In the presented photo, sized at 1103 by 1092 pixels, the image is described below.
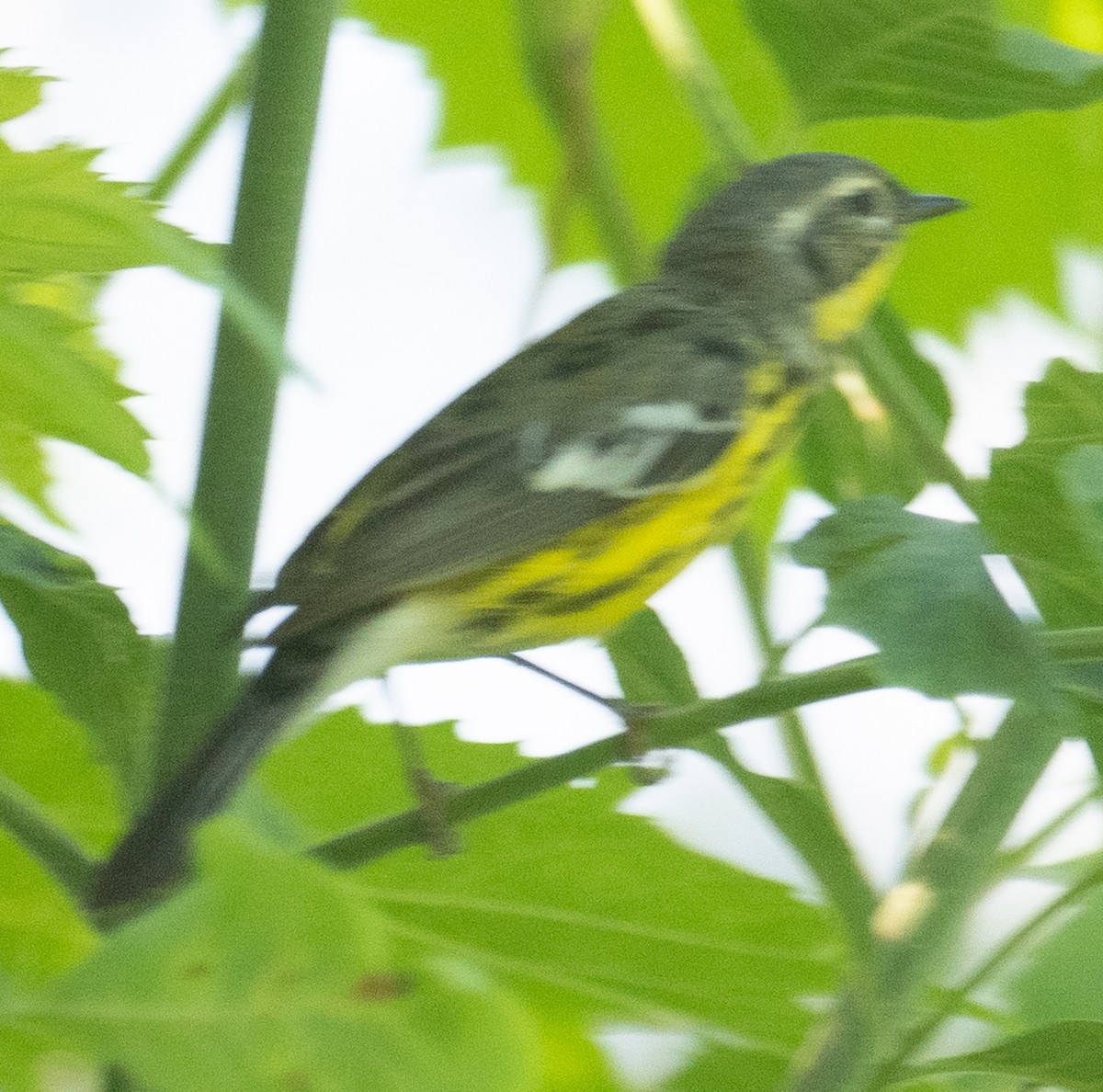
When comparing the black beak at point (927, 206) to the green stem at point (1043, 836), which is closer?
the green stem at point (1043, 836)

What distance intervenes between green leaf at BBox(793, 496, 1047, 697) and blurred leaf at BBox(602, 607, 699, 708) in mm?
180

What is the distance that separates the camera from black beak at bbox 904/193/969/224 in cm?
117

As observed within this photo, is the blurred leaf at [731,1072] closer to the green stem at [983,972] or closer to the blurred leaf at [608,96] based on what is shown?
the green stem at [983,972]

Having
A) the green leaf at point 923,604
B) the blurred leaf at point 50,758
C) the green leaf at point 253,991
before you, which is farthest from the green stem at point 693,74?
the green leaf at point 253,991

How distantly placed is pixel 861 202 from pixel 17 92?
0.89 meters

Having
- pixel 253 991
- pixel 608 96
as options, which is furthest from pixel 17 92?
pixel 608 96

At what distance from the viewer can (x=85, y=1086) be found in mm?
593

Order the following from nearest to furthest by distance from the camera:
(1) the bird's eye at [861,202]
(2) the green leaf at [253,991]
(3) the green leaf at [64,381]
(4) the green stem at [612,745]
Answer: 1. (2) the green leaf at [253,991]
2. (3) the green leaf at [64,381]
3. (4) the green stem at [612,745]
4. (1) the bird's eye at [861,202]

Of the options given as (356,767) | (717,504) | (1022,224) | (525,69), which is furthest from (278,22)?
(1022,224)

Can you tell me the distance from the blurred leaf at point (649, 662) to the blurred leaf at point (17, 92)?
14.9 inches

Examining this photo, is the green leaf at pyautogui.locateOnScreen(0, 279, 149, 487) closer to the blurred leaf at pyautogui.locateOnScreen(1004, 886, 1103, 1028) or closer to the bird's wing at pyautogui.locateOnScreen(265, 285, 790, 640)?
the bird's wing at pyautogui.locateOnScreen(265, 285, 790, 640)

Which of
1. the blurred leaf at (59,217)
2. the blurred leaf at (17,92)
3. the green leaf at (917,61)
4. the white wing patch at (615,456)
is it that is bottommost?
the white wing patch at (615,456)

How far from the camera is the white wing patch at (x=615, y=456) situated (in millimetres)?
989

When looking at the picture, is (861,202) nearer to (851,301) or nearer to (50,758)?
(851,301)
